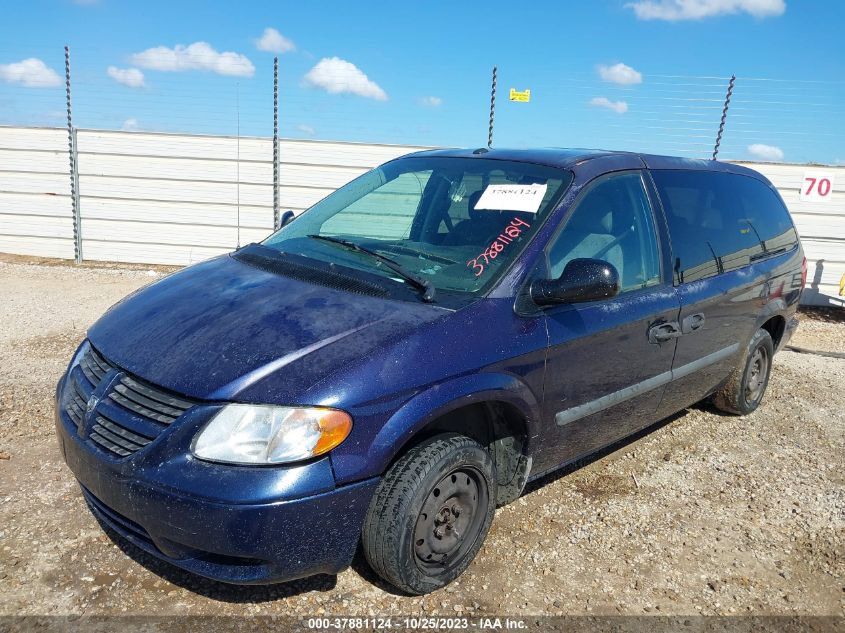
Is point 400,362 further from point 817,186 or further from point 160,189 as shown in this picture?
point 817,186

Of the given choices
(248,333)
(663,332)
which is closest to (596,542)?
(663,332)

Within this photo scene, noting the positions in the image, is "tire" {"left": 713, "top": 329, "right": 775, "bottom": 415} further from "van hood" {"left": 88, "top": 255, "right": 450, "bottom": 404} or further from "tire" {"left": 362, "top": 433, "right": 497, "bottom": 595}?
"van hood" {"left": 88, "top": 255, "right": 450, "bottom": 404}

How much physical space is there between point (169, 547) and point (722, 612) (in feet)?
7.35

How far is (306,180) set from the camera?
31.7 ft

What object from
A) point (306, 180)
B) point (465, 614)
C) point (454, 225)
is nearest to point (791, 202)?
point (306, 180)

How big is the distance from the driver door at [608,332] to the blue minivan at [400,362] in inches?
0.5

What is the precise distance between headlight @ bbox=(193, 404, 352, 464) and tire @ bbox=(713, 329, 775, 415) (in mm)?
3410

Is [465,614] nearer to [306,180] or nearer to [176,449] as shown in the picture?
[176,449]

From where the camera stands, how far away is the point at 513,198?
312 centimetres

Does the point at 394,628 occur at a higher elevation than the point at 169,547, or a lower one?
lower

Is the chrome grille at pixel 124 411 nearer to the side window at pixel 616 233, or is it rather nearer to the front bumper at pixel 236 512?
the front bumper at pixel 236 512

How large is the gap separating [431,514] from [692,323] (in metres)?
2.00

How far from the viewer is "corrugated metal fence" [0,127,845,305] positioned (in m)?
9.61

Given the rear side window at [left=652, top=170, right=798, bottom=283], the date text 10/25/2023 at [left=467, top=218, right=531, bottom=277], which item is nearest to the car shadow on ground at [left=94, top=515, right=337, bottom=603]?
the date text 10/25/2023 at [left=467, top=218, right=531, bottom=277]
